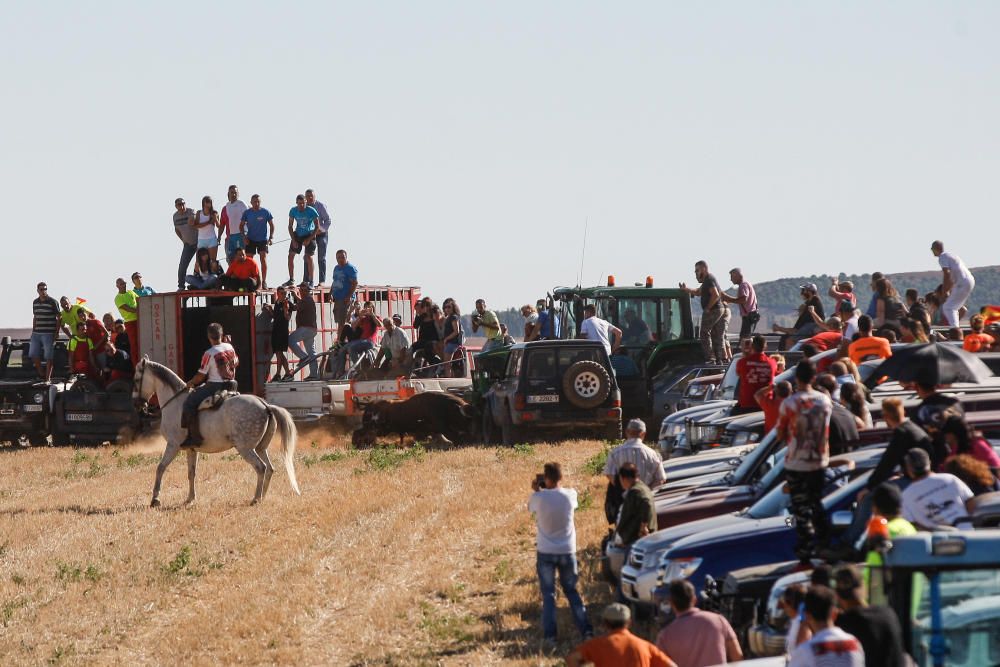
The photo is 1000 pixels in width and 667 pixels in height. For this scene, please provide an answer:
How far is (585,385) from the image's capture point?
Result: 2609cm

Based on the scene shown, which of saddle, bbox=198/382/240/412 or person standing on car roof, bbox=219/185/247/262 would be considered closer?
saddle, bbox=198/382/240/412

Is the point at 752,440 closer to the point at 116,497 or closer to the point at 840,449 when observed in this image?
the point at 840,449

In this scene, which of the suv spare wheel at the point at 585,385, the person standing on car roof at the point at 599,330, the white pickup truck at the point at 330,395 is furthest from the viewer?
the white pickup truck at the point at 330,395

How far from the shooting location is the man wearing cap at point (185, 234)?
31453 millimetres

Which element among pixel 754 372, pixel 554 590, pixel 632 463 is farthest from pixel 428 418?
pixel 554 590

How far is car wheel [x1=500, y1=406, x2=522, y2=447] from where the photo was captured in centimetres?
2667

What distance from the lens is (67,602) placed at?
14.5m

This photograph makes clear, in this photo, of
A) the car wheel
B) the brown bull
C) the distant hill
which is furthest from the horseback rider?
the distant hill

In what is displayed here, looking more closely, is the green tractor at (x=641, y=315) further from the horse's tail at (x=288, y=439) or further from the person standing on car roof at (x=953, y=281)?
the horse's tail at (x=288, y=439)

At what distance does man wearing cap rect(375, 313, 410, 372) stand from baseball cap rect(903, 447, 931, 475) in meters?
21.0

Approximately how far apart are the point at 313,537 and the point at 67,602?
3.67 meters

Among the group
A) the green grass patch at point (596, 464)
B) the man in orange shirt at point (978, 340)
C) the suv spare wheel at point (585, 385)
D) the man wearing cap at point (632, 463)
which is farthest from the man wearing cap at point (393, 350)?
the man wearing cap at point (632, 463)

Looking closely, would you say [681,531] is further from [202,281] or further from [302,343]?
[202,281]

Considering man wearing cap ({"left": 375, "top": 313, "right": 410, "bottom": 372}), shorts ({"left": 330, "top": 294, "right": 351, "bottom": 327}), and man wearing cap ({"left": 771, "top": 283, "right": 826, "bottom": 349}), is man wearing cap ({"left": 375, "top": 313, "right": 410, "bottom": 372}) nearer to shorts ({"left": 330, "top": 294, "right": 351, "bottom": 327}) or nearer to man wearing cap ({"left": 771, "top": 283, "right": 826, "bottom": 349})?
shorts ({"left": 330, "top": 294, "right": 351, "bottom": 327})
